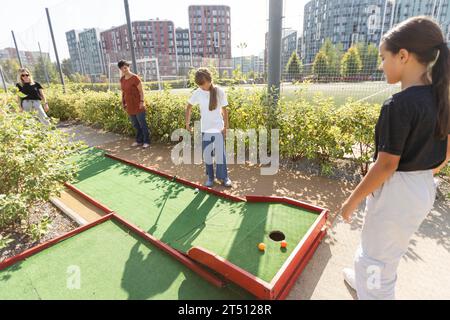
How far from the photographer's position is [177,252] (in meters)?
2.71

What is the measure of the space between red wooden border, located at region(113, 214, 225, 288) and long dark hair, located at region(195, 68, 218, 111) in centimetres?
206

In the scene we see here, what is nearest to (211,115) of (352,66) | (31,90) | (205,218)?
(205,218)

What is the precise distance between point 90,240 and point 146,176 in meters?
2.04

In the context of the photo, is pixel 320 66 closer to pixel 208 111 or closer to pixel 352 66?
pixel 352 66

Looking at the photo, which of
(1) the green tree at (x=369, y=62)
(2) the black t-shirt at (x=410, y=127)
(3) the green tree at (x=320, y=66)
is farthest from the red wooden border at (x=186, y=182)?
(1) the green tree at (x=369, y=62)

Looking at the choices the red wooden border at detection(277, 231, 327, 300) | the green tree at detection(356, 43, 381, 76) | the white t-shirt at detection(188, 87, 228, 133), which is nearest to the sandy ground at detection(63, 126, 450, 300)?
the red wooden border at detection(277, 231, 327, 300)

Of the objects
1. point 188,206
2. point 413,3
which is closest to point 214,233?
point 188,206

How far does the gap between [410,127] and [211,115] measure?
3037mm

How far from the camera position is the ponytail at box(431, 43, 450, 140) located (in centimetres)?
142

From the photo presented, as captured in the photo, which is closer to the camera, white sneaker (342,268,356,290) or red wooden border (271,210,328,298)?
red wooden border (271,210,328,298)

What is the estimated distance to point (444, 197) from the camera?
3.91m

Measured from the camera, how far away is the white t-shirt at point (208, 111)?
4.07 metres

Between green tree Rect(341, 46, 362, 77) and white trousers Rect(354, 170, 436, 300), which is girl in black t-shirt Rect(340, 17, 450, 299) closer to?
white trousers Rect(354, 170, 436, 300)
